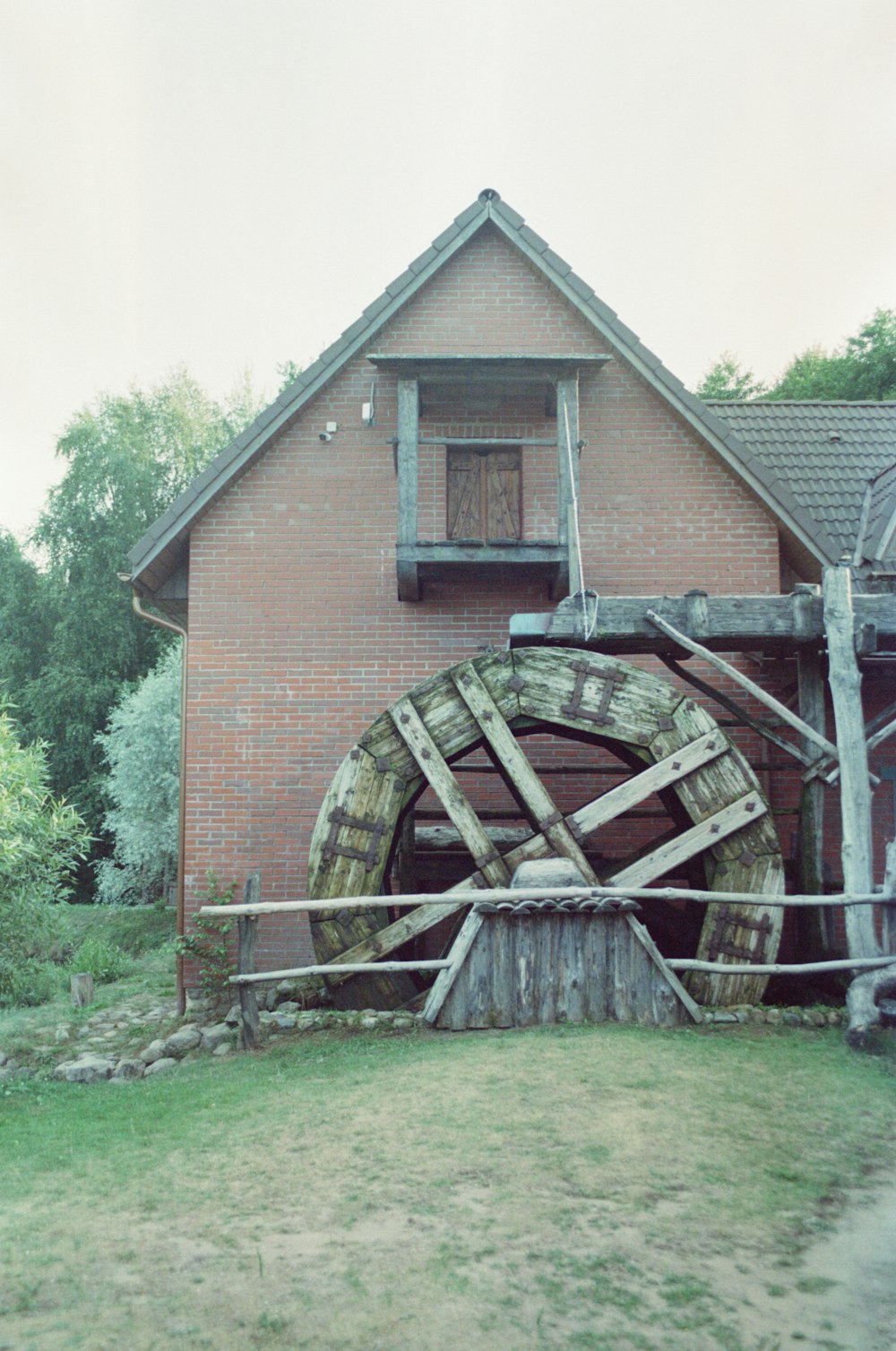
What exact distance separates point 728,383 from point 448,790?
58.3ft

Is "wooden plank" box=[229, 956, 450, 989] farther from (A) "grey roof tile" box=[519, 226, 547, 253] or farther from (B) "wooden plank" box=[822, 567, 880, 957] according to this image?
(A) "grey roof tile" box=[519, 226, 547, 253]

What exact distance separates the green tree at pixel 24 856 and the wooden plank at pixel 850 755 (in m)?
6.32

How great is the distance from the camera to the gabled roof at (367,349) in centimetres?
875

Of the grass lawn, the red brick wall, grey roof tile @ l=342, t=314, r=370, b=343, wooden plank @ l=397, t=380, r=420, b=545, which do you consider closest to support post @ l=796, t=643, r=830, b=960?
the red brick wall

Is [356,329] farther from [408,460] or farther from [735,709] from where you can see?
[735,709]

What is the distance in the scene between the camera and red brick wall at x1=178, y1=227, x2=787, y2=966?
339 inches

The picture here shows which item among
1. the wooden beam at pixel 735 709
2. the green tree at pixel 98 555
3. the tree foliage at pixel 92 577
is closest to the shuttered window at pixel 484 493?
the wooden beam at pixel 735 709

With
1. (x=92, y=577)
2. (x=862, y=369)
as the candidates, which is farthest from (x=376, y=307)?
(x=92, y=577)

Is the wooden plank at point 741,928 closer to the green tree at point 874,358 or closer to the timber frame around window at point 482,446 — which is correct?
the timber frame around window at point 482,446

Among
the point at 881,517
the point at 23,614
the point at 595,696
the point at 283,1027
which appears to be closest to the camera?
the point at 283,1027

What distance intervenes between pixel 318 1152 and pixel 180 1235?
83 cm

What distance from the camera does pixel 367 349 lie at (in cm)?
916

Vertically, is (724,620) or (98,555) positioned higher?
(98,555)

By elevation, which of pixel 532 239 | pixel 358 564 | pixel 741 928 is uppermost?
pixel 532 239
